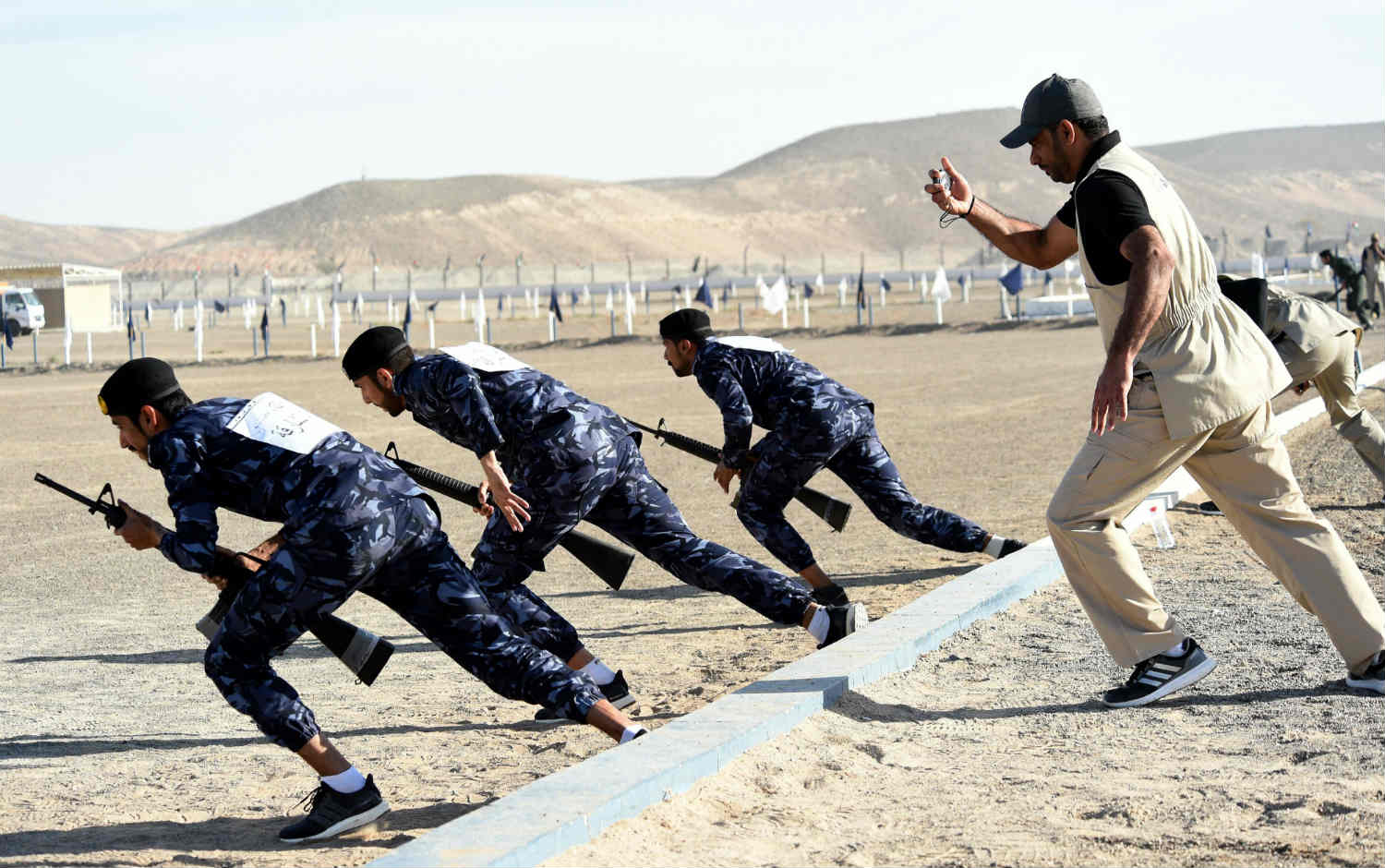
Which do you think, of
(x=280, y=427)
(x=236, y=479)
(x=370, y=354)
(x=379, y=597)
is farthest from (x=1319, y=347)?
(x=236, y=479)

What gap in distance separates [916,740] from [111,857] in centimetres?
243

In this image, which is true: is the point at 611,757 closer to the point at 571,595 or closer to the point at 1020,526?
the point at 571,595

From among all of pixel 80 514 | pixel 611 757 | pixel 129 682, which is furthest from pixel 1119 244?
pixel 80 514

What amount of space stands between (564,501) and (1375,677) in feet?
9.56

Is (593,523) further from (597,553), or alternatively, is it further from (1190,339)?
(1190,339)

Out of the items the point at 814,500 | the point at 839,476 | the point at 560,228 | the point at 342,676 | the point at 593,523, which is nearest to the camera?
the point at 593,523

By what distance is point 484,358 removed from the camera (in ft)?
21.2

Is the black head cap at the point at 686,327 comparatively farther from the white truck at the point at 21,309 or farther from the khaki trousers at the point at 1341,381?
the white truck at the point at 21,309

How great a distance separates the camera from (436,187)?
194 meters

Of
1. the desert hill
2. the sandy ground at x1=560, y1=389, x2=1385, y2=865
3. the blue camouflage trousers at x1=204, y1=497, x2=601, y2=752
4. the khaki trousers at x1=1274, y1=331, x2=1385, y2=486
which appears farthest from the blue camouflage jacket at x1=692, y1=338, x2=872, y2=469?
the desert hill

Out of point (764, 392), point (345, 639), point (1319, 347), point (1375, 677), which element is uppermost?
point (1319, 347)

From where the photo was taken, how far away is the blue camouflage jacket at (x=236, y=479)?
4.91 metres

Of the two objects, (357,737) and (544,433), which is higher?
(544,433)

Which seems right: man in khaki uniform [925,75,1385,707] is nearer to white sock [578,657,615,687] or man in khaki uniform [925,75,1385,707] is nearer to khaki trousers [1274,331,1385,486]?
white sock [578,657,615,687]
